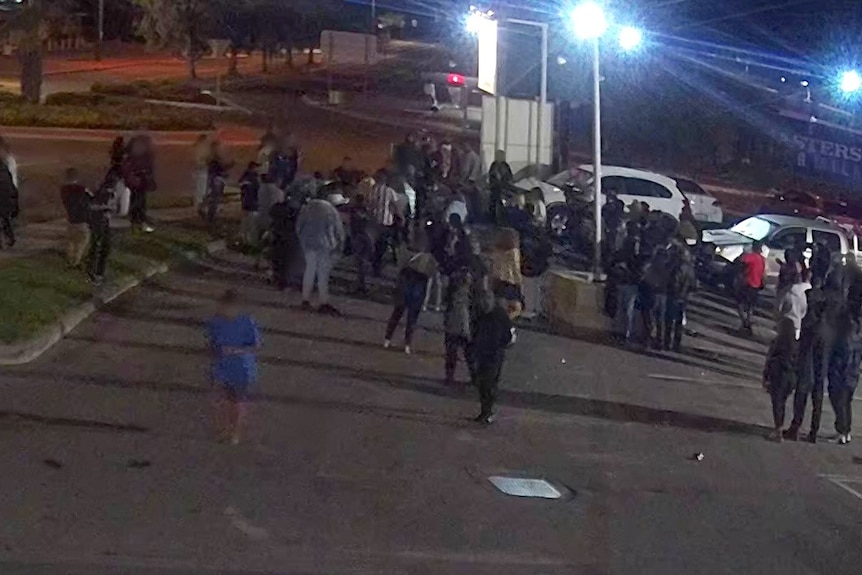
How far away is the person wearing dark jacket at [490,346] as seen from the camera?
538 inches

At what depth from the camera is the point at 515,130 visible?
3203 centimetres

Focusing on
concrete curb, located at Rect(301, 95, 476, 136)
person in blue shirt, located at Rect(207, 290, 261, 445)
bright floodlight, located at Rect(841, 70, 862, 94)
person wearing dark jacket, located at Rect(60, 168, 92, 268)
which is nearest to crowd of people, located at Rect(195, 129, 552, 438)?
person in blue shirt, located at Rect(207, 290, 261, 445)

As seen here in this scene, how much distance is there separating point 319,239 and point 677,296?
502 cm

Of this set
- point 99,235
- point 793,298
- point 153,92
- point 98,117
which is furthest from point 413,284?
point 153,92

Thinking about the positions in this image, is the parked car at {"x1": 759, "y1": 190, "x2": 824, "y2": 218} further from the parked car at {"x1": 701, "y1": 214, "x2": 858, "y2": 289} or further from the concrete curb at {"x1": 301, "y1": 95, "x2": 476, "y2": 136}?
the concrete curb at {"x1": 301, "y1": 95, "x2": 476, "y2": 136}

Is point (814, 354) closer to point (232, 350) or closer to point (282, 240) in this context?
point (232, 350)

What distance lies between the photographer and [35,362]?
14.7 m

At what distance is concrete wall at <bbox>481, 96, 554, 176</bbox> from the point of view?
104 ft

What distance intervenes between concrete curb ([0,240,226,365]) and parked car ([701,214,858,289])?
1006 centimetres

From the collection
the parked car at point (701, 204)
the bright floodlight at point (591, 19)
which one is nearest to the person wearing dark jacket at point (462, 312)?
the bright floodlight at point (591, 19)

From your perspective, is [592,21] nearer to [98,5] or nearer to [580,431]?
[580,431]

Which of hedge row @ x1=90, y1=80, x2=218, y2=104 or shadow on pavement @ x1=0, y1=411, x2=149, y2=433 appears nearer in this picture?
shadow on pavement @ x1=0, y1=411, x2=149, y2=433

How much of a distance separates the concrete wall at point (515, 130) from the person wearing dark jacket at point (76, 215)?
14.3m

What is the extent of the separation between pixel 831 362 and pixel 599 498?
4684 mm
